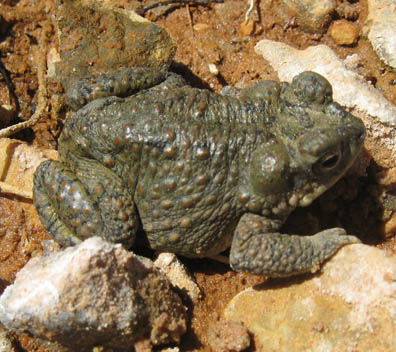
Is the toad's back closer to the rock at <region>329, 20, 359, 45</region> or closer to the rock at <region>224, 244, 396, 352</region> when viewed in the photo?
the rock at <region>224, 244, 396, 352</region>

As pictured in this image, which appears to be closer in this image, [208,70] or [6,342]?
[6,342]

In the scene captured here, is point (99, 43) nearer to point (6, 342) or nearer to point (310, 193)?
point (310, 193)

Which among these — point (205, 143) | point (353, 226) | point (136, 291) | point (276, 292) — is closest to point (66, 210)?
point (136, 291)

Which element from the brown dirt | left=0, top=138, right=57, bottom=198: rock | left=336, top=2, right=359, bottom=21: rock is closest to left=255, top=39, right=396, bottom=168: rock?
the brown dirt

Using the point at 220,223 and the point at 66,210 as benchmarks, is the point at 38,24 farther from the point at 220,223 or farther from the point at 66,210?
the point at 220,223

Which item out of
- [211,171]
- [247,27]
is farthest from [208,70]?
[211,171]

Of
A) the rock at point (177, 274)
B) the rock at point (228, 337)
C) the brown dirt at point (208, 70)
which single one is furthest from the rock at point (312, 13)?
the rock at point (228, 337)
